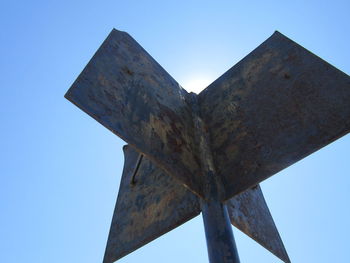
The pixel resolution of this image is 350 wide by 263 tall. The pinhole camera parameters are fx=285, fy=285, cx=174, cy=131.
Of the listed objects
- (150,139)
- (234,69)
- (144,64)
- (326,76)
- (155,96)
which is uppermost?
(234,69)

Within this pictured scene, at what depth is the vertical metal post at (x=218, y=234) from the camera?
192 cm

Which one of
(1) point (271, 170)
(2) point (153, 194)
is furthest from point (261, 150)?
(2) point (153, 194)

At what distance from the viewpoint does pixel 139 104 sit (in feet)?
7.78

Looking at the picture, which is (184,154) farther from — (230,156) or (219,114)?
(219,114)

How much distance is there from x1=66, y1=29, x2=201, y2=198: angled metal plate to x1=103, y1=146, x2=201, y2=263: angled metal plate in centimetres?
35

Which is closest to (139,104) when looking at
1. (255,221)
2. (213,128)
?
(213,128)

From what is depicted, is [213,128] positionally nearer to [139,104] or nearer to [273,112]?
[273,112]

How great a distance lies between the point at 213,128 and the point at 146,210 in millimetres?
1057

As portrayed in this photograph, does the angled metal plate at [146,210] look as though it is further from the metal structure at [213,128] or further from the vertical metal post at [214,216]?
the vertical metal post at [214,216]

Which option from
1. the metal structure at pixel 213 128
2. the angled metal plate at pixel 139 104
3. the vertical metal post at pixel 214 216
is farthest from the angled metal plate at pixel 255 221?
the angled metal plate at pixel 139 104

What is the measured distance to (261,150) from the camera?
2.31 m

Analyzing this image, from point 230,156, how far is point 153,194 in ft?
2.96

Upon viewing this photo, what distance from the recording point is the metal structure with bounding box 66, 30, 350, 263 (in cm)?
206

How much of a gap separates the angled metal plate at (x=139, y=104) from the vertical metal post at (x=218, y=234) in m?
0.17
